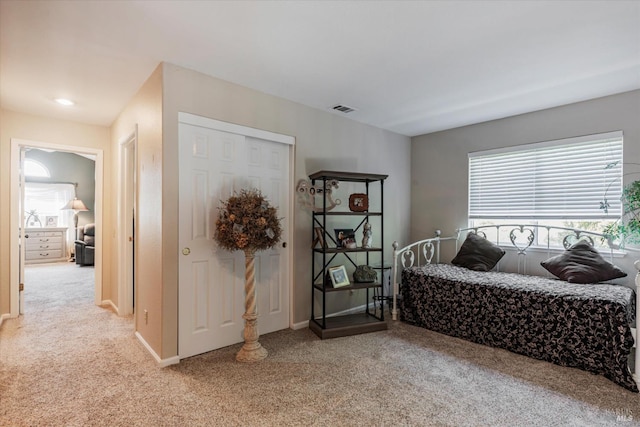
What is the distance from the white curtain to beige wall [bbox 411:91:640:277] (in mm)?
8355

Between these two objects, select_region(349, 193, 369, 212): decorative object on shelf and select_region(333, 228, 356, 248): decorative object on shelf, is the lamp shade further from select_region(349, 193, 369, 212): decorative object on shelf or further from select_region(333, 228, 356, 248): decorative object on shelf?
select_region(349, 193, 369, 212): decorative object on shelf

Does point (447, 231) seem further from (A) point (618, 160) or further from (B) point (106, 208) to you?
(B) point (106, 208)

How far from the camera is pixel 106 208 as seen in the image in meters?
4.23

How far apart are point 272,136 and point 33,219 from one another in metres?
8.04

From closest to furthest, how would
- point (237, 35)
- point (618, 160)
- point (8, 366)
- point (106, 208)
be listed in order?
point (237, 35), point (8, 366), point (618, 160), point (106, 208)

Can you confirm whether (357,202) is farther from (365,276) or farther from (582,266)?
(582,266)

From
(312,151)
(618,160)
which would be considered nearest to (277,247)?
(312,151)

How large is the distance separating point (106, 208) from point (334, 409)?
3.93m

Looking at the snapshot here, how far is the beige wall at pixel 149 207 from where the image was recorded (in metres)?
2.58

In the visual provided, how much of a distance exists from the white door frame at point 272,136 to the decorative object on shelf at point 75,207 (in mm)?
7059

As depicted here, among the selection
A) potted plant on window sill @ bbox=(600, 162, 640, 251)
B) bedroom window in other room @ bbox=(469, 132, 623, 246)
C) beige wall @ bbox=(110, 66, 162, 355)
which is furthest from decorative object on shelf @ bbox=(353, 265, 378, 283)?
potted plant on window sill @ bbox=(600, 162, 640, 251)

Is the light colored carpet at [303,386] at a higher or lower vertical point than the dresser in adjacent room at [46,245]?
lower

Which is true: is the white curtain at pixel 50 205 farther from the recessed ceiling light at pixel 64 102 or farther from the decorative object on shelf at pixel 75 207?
the recessed ceiling light at pixel 64 102

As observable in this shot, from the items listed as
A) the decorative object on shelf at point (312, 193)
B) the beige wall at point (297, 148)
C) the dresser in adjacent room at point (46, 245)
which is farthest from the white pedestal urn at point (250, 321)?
the dresser in adjacent room at point (46, 245)
